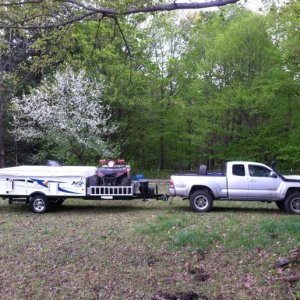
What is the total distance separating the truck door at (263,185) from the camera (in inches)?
507

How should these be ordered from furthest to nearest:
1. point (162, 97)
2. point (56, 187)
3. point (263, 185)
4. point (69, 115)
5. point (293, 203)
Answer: point (162, 97)
point (69, 115)
point (56, 187)
point (263, 185)
point (293, 203)

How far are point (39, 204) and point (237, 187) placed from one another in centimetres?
632

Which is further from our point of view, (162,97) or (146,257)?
(162,97)

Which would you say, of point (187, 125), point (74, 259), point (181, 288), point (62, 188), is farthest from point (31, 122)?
point (181, 288)

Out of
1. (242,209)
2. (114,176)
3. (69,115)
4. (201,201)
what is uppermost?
(69,115)

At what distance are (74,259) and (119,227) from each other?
248 cm

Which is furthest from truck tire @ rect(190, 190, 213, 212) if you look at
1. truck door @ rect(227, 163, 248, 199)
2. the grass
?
the grass

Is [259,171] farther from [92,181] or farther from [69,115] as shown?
[69,115]

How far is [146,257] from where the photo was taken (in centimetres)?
827

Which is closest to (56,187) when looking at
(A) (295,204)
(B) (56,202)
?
(B) (56,202)

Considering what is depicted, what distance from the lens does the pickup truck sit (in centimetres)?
1287

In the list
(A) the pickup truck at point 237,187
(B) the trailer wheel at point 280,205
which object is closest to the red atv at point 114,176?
(A) the pickup truck at point 237,187

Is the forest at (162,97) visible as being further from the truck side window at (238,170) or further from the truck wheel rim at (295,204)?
the truck wheel rim at (295,204)

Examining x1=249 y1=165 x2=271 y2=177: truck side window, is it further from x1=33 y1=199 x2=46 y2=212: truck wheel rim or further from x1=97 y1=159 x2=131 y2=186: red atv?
x1=33 y1=199 x2=46 y2=212: truck wheel rim
